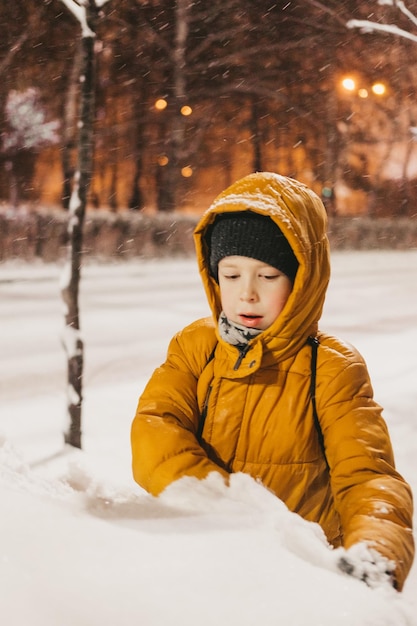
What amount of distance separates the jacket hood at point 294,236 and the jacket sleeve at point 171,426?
16cm

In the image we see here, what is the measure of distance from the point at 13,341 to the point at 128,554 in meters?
7.24

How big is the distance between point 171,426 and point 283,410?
292 mm

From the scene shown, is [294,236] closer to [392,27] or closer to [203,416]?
[203,416]

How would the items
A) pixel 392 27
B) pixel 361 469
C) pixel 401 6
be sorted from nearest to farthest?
1. pixel 361 469
2. pixel 401 6
3. pixel 392 27

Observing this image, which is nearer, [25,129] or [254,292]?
[254,292]

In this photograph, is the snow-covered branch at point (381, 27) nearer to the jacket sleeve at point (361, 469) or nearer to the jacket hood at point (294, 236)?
the jacket hood at point (294, 236)

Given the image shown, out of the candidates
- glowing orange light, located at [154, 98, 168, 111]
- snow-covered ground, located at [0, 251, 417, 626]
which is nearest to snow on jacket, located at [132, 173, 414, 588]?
snow-covered ground, located at [0, 251, 417, 626]

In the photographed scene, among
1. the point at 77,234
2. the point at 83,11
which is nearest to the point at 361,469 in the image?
the point at 77,234

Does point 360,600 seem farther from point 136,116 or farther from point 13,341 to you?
point 136,116

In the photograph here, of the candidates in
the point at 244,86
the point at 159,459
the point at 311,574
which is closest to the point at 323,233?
the point at 159,459

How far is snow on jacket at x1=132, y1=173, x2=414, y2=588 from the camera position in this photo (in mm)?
1649

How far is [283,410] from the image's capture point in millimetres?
1743

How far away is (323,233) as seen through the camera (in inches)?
74.5

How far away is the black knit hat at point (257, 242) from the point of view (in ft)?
5.90
